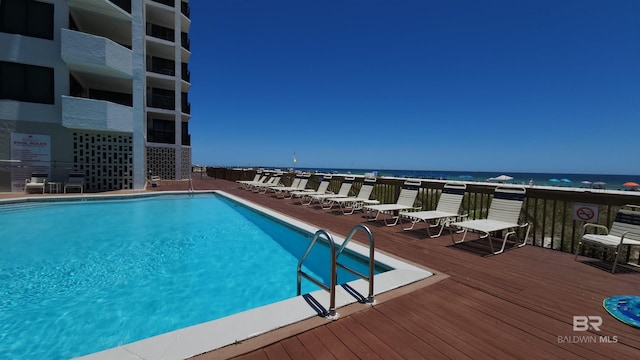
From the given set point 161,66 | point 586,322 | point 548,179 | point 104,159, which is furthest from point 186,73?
point 548,179

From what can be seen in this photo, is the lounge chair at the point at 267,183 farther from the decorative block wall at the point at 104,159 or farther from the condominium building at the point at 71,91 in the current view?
the decorative block wall at the point at 104,159

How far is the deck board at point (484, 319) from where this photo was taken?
6.19ft

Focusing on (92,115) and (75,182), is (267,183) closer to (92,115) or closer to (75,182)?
(92,115)

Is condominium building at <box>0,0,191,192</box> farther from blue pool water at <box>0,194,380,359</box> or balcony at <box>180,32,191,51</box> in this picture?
balcony at <box>180,32,191,51</box>

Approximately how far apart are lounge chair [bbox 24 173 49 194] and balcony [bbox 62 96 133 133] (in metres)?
2.43

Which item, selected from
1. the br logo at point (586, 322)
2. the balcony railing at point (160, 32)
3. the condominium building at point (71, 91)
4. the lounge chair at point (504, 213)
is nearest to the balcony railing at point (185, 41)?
the balcony railing at point (160, 32)

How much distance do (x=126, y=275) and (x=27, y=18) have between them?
44.0ft

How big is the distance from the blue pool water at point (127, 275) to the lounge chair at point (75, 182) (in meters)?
3.25

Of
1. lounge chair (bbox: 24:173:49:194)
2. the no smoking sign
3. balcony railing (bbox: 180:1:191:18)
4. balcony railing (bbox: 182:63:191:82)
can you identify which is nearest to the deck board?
the no smoking sign

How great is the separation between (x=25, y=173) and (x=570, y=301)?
1734 centimetres

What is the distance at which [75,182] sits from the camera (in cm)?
1208

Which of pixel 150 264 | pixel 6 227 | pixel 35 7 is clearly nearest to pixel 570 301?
pixel 150 264

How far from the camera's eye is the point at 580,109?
3978cm

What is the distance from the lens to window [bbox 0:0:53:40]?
10703 millimetres
